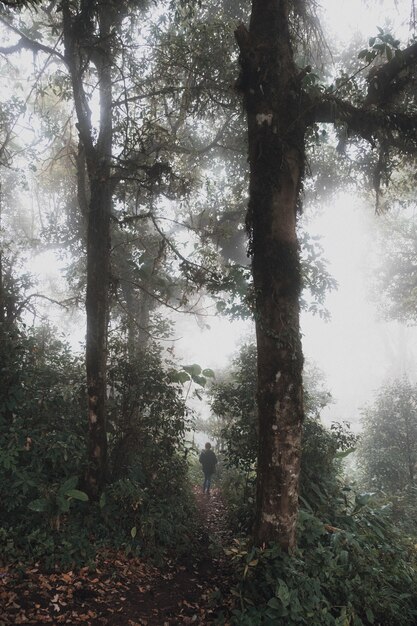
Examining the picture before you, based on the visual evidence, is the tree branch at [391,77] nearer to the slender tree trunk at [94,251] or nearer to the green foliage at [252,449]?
Result: the slender tree trunk at [94,251]

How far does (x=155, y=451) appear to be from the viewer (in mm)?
8023

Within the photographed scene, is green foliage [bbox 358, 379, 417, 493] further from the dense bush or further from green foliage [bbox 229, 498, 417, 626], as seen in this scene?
the dense bush

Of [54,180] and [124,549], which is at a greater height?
[54,180]

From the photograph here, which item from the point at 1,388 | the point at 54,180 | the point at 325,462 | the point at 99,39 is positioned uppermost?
the point at 54,180

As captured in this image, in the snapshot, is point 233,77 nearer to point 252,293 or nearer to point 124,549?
point 252,293

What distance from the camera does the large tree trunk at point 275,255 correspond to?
4.93 meters

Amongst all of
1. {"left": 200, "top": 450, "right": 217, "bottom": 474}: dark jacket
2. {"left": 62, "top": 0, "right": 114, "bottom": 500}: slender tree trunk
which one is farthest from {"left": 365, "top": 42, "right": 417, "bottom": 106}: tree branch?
{"left": 200, "top": 450, "right": 217, "bottom": 474}: dark jacket

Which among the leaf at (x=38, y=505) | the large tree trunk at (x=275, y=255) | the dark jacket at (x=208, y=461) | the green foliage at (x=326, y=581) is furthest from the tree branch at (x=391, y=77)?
the dark jacket at (x=208, y=461)

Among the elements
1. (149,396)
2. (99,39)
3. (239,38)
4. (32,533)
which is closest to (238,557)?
(32,533)

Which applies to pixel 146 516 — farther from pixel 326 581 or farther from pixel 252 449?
pixel 326 581

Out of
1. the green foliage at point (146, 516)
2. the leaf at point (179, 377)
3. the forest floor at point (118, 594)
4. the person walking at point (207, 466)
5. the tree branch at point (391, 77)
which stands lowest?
the forest floor at point (118, 594)

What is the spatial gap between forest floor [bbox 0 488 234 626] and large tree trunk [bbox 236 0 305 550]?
1.57 m

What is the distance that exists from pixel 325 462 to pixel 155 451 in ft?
11.3

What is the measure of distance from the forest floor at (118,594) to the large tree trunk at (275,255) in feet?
5.15
